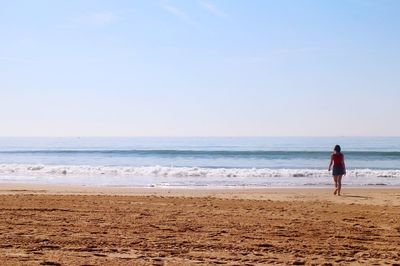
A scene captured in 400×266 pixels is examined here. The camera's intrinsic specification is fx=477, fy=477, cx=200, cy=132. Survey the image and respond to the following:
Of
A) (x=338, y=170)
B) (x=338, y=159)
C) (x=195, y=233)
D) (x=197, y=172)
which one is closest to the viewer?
(x=195, y=233)

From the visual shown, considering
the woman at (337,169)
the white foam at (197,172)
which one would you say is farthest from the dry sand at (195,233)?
the white foam at (197,172)

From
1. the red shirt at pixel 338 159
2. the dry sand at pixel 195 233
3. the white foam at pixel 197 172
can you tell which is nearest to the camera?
the dry sand at pixel 195 233

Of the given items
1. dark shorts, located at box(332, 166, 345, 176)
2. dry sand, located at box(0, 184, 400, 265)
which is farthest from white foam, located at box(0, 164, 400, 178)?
dry sand, located at box(0, 184, 400, 265)

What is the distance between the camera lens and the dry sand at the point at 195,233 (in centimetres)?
641

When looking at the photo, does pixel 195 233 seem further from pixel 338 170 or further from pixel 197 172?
pixel 197 172

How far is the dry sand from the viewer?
6.41 meters

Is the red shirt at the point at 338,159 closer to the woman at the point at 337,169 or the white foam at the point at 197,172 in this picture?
the woman at the point at 337,169

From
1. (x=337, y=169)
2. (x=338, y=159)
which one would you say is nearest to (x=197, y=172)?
(x=338, y=159)

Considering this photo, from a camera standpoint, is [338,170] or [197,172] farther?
[197,172]

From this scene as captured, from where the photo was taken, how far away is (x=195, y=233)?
801cm

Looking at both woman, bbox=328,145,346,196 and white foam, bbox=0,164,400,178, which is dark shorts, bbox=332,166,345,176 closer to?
woman, bbox=328,145,346,196

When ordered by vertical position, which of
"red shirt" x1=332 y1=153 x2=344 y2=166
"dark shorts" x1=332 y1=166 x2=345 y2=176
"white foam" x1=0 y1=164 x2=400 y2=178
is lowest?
"white foam" x1=0 y1=164 x2=400 y2=178

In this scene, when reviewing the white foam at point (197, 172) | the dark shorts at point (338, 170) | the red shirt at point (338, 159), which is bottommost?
the white foam at point (197, 172)

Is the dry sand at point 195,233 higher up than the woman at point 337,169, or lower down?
lower down
